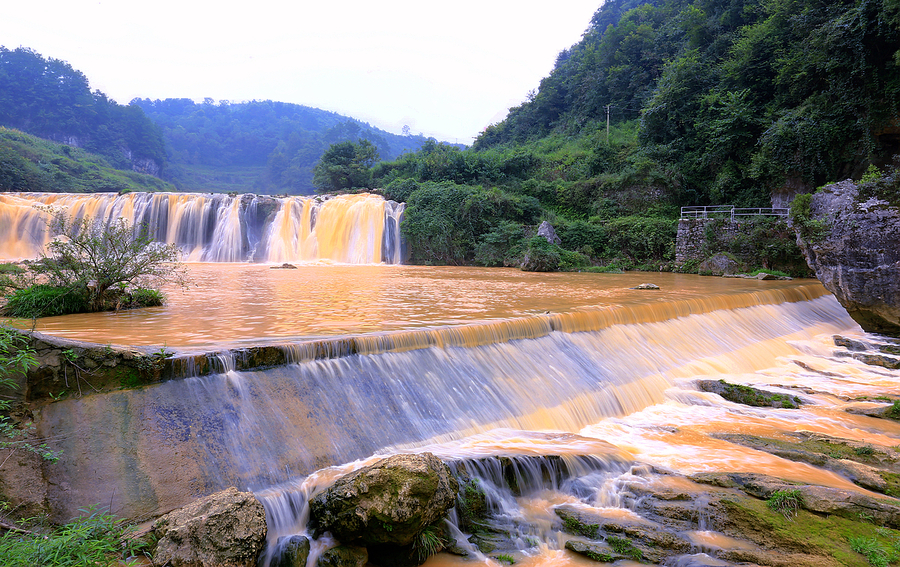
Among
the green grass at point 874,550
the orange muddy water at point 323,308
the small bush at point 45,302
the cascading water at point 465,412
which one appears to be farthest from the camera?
the small bush at point 45,302

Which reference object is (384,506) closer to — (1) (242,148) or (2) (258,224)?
(2) (258,224)

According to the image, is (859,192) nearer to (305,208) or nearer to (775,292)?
(775,292)

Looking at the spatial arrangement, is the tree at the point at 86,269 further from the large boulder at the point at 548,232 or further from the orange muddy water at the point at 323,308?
the large boulder at the point at 548,232

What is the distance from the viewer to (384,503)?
10.1ft

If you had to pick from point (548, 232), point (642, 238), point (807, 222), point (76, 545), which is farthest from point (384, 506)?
point (642, 238)

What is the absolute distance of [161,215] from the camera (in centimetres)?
2455

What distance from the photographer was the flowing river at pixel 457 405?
3443 mm

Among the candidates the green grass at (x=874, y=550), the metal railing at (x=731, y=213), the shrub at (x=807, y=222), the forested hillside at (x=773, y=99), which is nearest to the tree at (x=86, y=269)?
the green grass at (x=874, y=550)

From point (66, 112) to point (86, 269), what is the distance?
6991 centimetres

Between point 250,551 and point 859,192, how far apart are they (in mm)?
12628

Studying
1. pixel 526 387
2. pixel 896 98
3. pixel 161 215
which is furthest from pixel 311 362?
pixel 161 215

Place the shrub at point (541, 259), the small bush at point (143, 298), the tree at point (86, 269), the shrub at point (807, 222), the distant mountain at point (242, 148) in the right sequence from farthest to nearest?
the distant mountain at point (242, 148) < the shrub at point (541, 259) < the shrub at point (807, 222) < the small bush at point (143, 298) < the tree at point (86, 269)

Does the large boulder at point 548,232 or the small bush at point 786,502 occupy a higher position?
the large boulder at point 548,232

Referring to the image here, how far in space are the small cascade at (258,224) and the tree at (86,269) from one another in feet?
53.6
